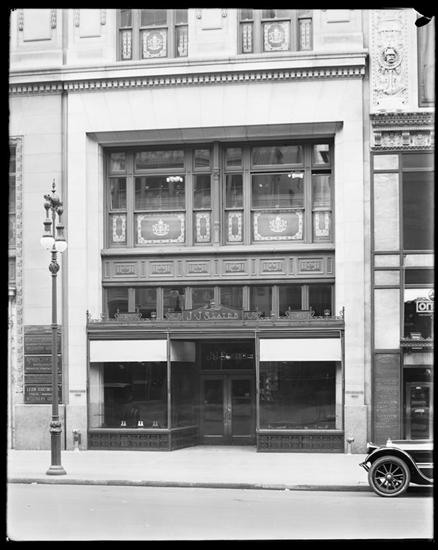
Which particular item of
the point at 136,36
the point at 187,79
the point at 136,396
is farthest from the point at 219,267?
the point at 136,36

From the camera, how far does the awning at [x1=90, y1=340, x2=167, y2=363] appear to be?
2077 cm

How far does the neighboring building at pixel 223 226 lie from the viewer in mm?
19984

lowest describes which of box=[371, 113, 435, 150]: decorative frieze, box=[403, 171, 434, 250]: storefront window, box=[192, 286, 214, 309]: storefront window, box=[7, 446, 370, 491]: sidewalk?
box=[7, 446, 370, 491]: sidewalk

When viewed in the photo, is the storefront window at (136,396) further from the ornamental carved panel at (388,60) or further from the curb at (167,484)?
the ornamental carved panel at (388,60)

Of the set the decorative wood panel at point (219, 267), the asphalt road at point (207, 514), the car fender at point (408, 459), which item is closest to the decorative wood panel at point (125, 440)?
the decorative wood panel at point (219, 267)

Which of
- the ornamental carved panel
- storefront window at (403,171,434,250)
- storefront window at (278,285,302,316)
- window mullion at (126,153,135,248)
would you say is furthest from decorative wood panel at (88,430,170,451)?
the ornamental carved panel

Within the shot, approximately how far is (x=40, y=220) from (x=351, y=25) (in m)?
8.56

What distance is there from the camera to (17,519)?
9.38 m

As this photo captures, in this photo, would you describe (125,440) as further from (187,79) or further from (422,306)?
(187,79)

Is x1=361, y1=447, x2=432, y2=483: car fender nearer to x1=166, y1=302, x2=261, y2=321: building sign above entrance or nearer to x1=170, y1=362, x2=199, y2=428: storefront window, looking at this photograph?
x1=166, y1=302, x2=261, y2=321: building sign above entrance

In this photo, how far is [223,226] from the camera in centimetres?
2119

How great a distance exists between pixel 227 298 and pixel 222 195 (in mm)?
2495

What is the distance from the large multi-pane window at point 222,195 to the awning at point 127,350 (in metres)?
2.44

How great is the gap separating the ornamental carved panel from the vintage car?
886cm
